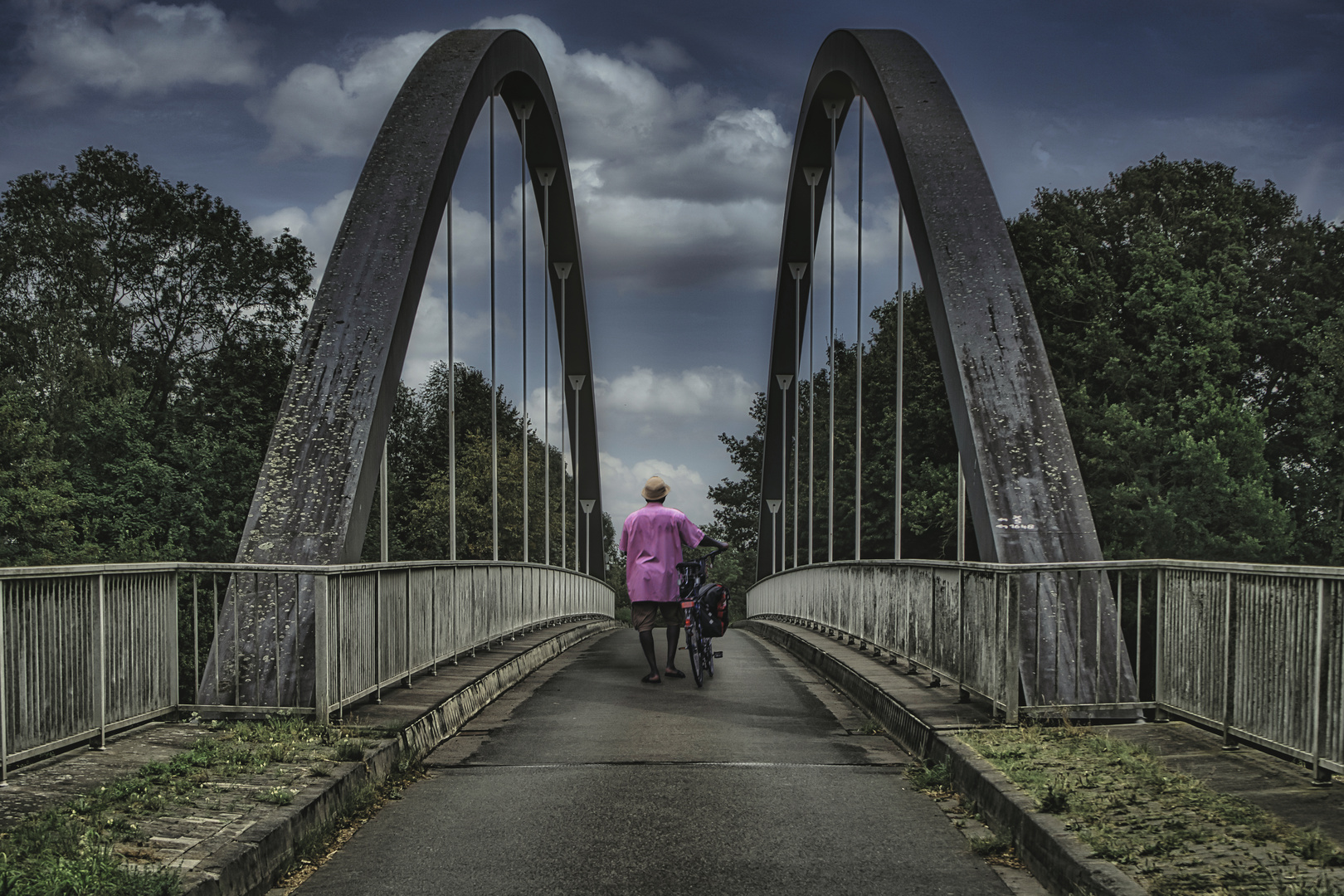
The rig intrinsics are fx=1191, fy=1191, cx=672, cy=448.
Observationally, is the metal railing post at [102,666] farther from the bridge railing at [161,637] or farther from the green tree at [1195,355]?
the green tree at [1195,355]

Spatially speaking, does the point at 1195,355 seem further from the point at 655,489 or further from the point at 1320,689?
the point at 1320,689

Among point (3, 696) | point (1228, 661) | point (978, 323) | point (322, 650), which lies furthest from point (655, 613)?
point (3, 696)

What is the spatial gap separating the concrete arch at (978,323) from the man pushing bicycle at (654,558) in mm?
2230

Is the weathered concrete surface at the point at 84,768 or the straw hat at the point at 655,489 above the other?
the straw hat at the point at 655,489

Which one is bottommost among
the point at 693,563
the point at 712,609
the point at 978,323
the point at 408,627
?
the point at 712,609

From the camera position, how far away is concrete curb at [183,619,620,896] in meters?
3.45

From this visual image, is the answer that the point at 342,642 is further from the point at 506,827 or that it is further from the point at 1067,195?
the point at 1067,195

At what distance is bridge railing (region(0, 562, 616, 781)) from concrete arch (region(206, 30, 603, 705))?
0.15 metres

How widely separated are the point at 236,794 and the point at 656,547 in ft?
16.7

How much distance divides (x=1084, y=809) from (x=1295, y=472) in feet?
95.5

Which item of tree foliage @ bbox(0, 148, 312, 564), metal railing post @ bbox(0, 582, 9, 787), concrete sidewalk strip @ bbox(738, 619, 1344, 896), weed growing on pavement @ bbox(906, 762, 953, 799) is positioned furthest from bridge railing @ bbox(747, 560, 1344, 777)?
tree foliage @ bbox(0, 148, 312, 564)

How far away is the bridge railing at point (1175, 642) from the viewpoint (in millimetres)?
4633

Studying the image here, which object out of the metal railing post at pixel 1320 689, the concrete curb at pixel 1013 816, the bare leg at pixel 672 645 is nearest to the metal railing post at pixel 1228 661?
the metal railing post at pixel 1320 689

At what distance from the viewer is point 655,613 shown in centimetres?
936
